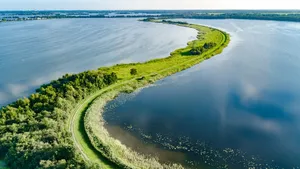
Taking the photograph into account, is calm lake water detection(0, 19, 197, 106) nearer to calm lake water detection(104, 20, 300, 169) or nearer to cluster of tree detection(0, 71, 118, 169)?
cluster of tree detection(0, 71, 118, 169)

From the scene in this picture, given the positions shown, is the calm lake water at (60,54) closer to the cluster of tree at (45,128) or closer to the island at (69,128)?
the cluster of tree at (45,128)

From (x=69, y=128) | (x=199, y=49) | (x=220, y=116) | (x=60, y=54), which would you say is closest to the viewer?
(x=69, y=128)

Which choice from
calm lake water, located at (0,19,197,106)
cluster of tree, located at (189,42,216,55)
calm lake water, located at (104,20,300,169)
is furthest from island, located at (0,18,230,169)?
cluster of tree, located at (189,42,216,55)

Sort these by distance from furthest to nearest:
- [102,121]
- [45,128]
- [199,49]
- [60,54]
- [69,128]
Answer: [199,49] < [60,54] < [102,121] < [69,128] < [45,128]

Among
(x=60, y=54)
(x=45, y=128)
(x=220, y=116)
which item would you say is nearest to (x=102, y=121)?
(x=45, y=128)

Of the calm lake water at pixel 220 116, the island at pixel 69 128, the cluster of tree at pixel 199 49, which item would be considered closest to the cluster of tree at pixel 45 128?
the island at pixel 69 128

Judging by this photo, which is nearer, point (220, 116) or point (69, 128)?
point (69, 128)

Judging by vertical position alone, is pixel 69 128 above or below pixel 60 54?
below

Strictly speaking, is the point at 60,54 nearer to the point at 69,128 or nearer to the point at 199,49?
the point at 199,49
